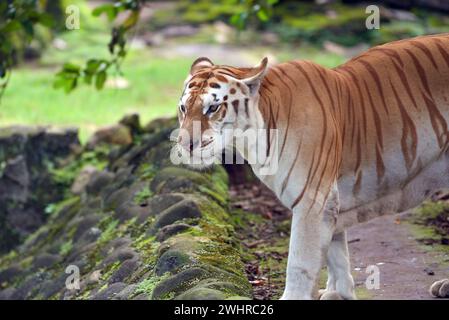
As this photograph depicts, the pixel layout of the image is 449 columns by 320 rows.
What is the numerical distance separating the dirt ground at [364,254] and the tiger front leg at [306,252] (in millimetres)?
859

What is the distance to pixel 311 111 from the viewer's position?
205 inches

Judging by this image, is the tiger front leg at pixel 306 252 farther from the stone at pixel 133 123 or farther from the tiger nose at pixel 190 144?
the stone at pixel 133 123

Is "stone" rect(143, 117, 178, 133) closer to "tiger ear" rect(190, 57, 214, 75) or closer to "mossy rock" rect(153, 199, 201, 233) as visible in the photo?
"mossy rock" rect(153, 199, 201, 233)

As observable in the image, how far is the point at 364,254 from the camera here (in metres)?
6.96

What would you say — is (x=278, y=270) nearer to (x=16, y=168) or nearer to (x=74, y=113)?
(x=16, y=168)

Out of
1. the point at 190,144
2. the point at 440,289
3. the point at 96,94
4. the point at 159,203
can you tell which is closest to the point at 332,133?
the point at 190,144

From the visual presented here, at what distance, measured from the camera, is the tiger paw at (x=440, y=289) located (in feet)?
18.4

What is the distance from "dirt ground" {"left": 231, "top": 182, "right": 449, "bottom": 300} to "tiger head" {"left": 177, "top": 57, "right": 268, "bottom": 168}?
3.94 feet

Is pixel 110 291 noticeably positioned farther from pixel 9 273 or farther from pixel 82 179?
pixel 82 179

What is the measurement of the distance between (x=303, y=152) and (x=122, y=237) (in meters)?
2.85

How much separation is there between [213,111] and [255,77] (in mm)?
262

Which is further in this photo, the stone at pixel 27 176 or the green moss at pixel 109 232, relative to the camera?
the stone at pixel 27 176

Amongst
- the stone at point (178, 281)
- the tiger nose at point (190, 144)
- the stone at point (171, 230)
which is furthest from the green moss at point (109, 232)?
the tiger nose at point (190, 144)

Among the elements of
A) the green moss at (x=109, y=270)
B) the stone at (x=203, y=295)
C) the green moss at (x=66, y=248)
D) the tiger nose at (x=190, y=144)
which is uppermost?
the tiger nose at (x=190, y=144)
